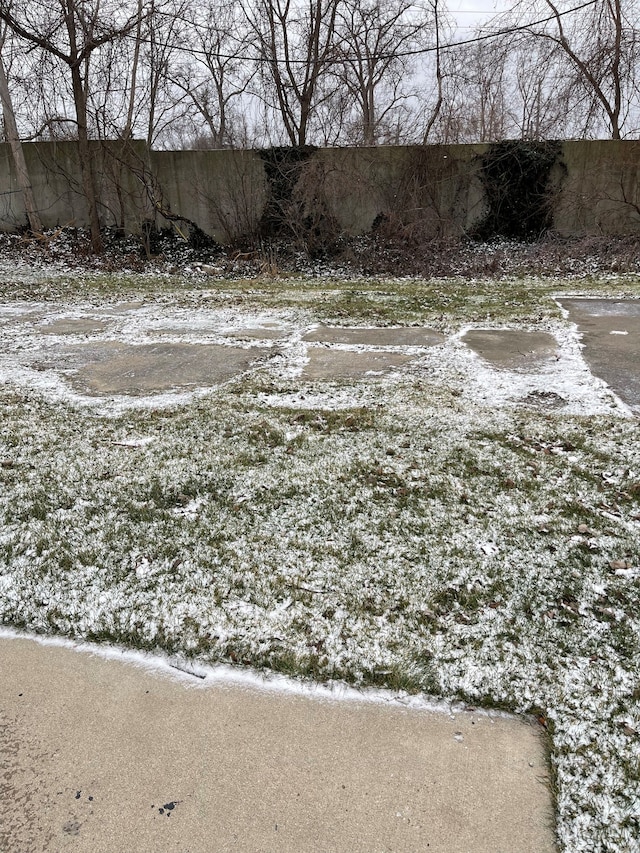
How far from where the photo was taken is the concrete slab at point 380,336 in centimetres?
607

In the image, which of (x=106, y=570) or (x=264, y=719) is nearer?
(x=264, y=719)

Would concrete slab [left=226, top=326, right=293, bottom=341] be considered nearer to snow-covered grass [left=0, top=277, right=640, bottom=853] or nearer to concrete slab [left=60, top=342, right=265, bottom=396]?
concrete slab [left=60, top=342, right=265, bottom=396]

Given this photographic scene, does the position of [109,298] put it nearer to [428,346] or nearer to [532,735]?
[428,346]

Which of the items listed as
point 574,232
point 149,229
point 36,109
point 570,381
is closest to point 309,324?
point 570,381

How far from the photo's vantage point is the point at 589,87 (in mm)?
14164

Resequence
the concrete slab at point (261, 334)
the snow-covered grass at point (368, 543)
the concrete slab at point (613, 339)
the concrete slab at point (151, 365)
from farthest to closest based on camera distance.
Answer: the concrete slab at point (261, 334), the concrete slab at point (151, 365), the concrete slab at point (613, 339), the snow-covered grass at point (368, 543)

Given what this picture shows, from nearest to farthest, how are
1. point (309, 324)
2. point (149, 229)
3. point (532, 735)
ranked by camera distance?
1. point (532, 735)
2. point (309, 324)
3. point (149, 229)

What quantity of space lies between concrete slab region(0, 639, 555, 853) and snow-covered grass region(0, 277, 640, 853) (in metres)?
0.14

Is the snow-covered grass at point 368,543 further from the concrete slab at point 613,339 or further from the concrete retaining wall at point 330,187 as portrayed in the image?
the concrete retaining wall at point 330,187

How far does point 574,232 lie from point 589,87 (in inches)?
156

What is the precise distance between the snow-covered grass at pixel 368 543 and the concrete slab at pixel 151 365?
36cm

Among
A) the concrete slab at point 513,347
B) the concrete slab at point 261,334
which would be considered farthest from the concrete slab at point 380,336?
the concrete slab at point 513,347

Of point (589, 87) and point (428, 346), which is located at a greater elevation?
point (589, 87)

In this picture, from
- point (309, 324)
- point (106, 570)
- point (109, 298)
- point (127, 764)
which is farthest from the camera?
point (109, 298)
